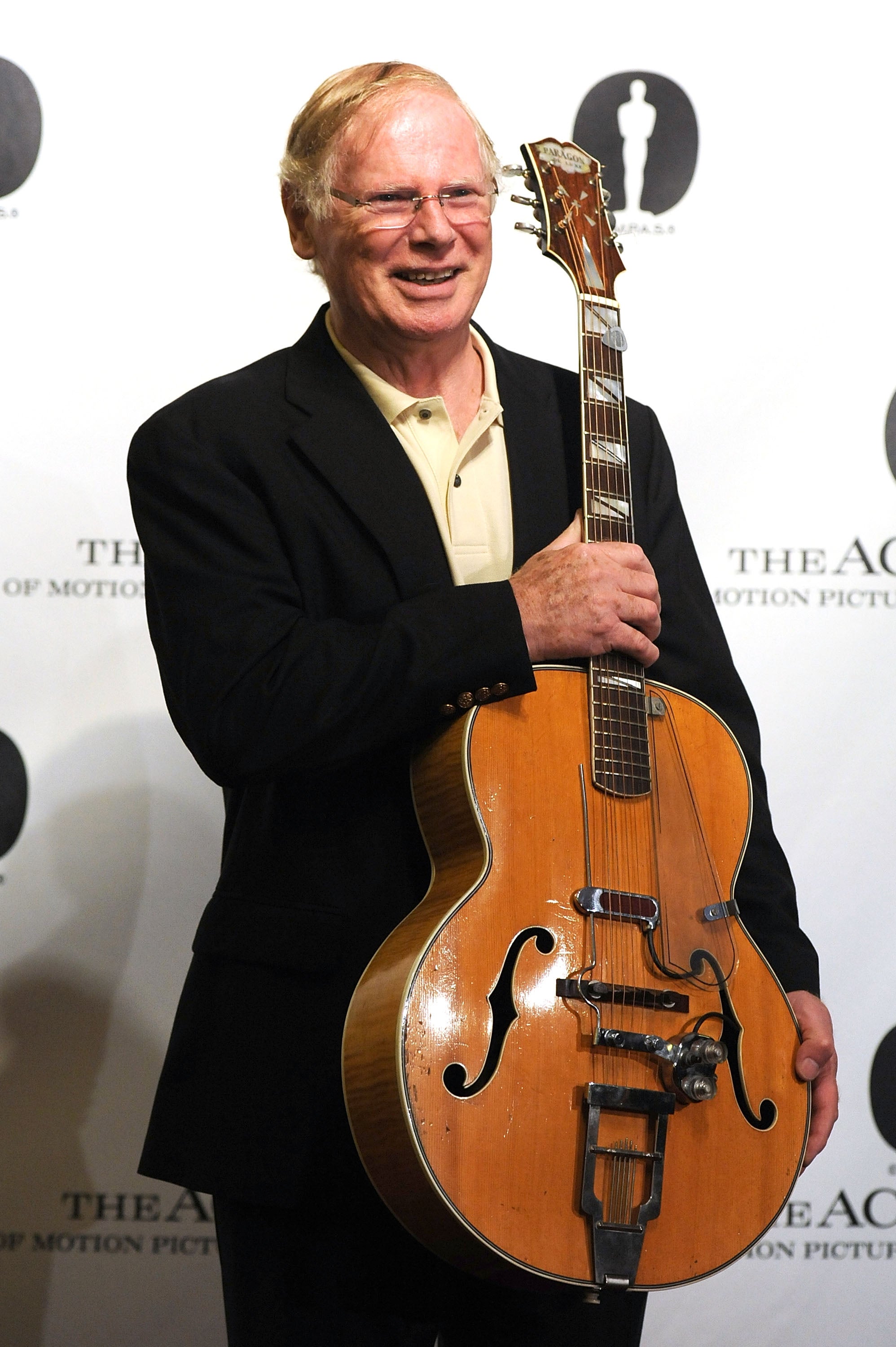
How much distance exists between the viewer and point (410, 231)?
1.74 meters

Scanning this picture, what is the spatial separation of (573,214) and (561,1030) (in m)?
1.05

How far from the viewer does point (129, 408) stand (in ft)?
9.11

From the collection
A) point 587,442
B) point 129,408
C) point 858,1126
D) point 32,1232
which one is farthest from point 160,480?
point 858,1126

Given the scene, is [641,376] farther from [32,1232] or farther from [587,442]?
[32,1232]

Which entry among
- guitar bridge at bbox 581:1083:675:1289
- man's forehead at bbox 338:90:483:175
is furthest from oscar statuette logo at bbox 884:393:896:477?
guitar bridge at bbox 581:1083:675:1289

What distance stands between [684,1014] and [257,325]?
1.77 meters

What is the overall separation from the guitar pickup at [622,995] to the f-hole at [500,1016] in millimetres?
41

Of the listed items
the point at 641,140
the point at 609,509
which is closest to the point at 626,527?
the point at 609,509

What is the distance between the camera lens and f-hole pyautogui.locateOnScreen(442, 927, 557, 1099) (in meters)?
1.38

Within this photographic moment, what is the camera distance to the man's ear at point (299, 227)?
188 cm

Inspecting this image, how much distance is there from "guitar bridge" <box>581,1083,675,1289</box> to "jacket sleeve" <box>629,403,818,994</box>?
389 millimetres

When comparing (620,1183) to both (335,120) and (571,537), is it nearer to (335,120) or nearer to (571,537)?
(571,537)

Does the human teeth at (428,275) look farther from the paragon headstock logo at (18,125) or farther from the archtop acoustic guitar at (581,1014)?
the paragon headstock logo at (18,125)

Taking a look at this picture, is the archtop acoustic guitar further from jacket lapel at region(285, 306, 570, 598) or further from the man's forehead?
the man's forehead
